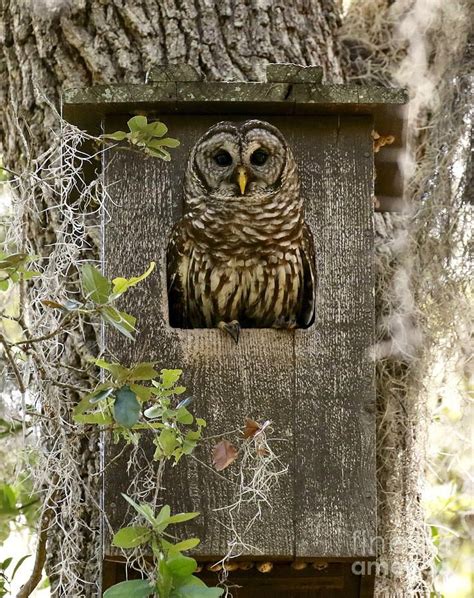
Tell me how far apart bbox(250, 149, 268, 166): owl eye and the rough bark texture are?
556mm

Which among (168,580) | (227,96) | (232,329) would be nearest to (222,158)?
(227,96)

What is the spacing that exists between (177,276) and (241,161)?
35 cm

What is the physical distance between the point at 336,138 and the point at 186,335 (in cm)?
68

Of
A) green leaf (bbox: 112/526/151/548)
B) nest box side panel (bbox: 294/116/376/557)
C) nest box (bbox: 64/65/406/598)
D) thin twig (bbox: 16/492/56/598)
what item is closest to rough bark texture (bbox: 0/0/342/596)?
nest box (bbox: 64/65/406/598)

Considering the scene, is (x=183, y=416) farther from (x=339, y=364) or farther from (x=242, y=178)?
(x=242, y=178)

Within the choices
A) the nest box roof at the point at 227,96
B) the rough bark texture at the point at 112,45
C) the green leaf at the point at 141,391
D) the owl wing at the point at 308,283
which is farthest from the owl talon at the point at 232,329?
the rough bark texture at the point at 112,45

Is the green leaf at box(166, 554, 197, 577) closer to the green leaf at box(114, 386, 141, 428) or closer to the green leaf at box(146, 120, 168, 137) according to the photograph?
the green leaf at box(114, 386, 141, 428)

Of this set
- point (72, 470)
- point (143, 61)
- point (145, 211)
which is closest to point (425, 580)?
point (72, 470)

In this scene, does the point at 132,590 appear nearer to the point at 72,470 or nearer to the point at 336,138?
the point at 72,470

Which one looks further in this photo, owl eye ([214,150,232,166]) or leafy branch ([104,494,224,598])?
owl eye ([214,150,232,166])

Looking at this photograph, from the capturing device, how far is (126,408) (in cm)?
251

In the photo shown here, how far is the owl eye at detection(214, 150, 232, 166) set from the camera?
3.18 m

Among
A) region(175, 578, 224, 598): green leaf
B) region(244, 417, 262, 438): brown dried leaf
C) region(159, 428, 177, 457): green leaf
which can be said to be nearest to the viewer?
region(175, 578, 224, 598): green leaf

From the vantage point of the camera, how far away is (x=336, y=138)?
323 cm
